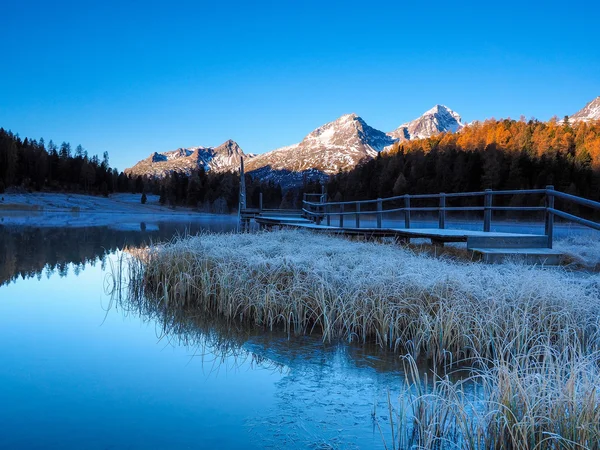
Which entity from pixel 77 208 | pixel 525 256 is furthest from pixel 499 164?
pixel 77 208

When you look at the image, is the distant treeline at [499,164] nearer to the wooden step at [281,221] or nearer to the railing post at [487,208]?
the wooden step at [281,221]

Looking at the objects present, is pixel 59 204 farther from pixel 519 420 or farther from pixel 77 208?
pixel 519 420

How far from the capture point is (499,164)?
166 ft

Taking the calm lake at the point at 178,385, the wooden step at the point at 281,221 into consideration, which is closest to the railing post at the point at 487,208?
the calm lake at the point at 178,385

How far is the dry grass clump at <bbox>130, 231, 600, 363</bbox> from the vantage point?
180 inches

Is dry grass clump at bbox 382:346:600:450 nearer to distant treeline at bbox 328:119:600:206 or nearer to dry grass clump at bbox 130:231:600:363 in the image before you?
dry grass clump at bbox 130:231:600:363

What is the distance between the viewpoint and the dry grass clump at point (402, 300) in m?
4.57

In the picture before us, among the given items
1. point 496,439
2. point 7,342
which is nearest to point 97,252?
point 7,342

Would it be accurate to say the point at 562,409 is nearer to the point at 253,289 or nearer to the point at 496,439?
the point at 496,439

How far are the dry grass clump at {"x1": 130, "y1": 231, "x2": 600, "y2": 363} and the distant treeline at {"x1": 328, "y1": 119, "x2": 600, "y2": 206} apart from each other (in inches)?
1479

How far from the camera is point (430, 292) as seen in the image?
5383 mm

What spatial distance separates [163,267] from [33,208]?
54.4m

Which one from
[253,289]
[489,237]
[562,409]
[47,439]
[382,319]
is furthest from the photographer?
[489,237]

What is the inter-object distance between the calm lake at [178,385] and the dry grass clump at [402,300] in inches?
17.4
